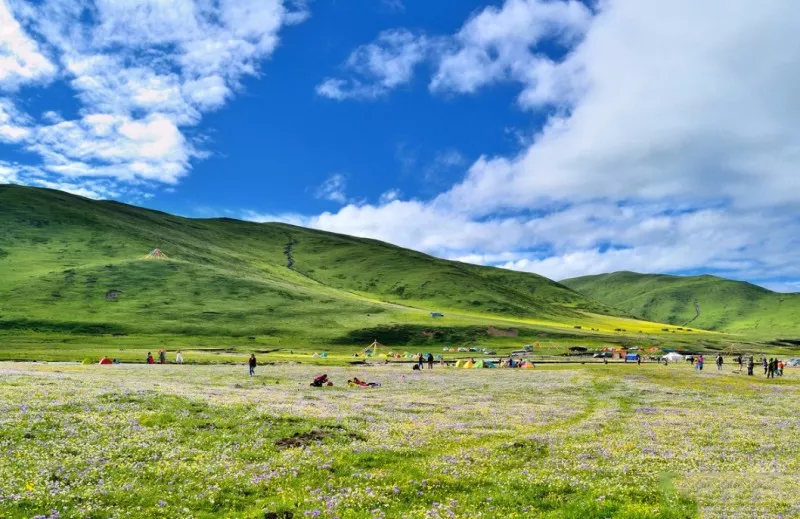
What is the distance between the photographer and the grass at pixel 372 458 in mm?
16641

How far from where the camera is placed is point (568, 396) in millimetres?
54781

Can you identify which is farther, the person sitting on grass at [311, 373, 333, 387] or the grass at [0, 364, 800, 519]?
the person sitting on grass at [311, 373, 333, 387]

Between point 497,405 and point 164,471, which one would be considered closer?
point 164,471

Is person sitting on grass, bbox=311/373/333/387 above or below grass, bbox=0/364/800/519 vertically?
below

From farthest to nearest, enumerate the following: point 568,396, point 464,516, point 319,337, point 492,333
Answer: point 492,333 → point 319,337 → point 568,396 → point 464,516

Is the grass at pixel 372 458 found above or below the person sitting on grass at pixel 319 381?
above

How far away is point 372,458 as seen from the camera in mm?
22906

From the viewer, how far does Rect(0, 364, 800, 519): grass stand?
16641 mm

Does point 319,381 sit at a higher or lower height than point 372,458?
lower

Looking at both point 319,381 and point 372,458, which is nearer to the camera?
point 372,458

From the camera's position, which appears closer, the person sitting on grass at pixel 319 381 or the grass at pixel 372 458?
the grass at pixel 372 458

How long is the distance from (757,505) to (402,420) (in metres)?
20.9

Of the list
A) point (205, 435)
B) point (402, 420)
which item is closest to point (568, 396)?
point (402, 420)

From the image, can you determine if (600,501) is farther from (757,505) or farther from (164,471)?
(164,471)
